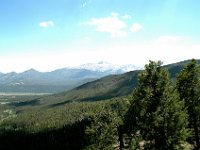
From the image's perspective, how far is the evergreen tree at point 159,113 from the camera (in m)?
41.9

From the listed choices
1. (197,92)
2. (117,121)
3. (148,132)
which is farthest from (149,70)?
(117,121)

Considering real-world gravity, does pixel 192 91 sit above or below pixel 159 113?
above

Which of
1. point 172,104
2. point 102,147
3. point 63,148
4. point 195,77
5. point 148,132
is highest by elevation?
point 195,77

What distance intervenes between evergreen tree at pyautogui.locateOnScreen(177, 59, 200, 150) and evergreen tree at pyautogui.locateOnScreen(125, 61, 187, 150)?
44.4 ft

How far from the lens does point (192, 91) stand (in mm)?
57812

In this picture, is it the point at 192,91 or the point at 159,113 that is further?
the point at 192,91

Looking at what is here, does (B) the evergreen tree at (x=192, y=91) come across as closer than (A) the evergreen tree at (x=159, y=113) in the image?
No

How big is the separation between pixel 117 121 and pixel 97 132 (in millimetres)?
10359

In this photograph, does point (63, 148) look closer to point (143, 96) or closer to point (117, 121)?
point (117, 121)

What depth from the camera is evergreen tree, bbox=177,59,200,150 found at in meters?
56.9

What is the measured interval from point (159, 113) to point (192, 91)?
1799 centimetres

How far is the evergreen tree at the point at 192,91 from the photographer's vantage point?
56.9 metres

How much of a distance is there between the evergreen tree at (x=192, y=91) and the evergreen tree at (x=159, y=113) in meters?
13.5

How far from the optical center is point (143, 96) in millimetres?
43312
